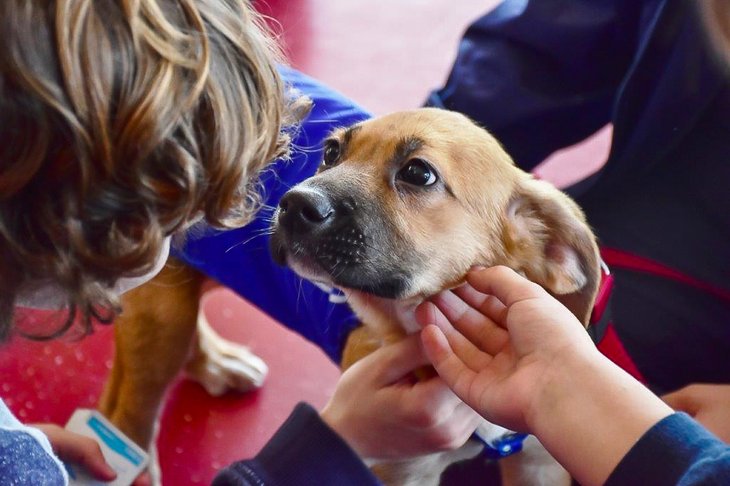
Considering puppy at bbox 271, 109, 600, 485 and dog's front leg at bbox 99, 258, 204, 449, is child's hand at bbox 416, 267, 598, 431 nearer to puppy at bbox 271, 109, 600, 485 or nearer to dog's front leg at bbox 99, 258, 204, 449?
puppy at bbox 271, 109, 600, 485

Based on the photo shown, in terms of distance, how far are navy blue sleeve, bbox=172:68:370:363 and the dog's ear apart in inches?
12.7

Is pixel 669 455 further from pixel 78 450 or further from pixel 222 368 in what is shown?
pixel 222 368

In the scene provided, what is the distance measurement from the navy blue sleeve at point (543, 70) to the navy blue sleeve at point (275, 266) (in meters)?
0.28

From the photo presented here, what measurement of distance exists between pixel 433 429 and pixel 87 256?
456mm

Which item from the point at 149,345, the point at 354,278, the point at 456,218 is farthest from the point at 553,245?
the point at 149,345

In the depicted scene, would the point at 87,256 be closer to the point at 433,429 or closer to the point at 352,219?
the point at 352,219

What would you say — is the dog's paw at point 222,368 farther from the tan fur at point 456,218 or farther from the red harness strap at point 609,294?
the red harness strap at point 609,294

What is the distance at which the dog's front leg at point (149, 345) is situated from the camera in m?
1.28

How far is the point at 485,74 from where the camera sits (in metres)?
1.41

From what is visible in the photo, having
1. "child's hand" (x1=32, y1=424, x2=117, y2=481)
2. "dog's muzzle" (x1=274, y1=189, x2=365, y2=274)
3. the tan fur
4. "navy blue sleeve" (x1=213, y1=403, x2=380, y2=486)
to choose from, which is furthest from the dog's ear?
"child's hand" (x1=32, y1=424, x2=117, y2=481)

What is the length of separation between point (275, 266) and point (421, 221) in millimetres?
344

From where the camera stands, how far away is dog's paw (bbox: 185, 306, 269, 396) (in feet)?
5.19

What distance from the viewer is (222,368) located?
1.58 meters

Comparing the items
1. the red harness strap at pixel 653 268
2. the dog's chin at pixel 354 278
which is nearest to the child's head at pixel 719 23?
the red harness strap at pixel 653 268
